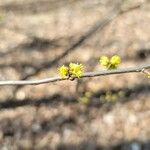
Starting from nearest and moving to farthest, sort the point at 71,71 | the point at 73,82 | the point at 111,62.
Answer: the point at 71,71 < the point at 111,62 < the point at 73,82

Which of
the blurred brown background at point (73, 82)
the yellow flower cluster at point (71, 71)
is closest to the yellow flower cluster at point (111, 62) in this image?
the yellow flower cluster at point (71, 71)

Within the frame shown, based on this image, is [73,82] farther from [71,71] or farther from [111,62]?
[71,71]

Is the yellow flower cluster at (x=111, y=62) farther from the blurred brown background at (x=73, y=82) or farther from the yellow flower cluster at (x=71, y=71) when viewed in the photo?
the blurred brown background at (x=73, y=82)

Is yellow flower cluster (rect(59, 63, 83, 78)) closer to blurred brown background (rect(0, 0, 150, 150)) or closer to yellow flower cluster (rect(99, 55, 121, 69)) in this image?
yellow flower cluster (rect(99, 55, 121, 69))

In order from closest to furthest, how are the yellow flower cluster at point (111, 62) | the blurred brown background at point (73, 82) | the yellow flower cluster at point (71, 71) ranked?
the yellow flower cluster at point (71, 71), the yellow flower cluster at point (111, 62), the blurred brown background at point (73, 82)

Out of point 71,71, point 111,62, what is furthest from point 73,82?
point 71,71

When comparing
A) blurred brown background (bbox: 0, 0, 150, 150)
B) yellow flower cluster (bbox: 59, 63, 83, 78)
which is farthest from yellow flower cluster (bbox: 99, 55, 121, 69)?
blurred brown background (bbox: 0, 0, 150, 150)

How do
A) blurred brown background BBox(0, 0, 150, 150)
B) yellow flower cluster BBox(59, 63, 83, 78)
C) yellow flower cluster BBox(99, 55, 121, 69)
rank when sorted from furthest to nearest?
blurred brown background BBox(0, 0, 150, 150)
yellow flower cluster BBox(99, 55, 121, 69)
yellow flower cluster BBox(59, 63, 83, 78)

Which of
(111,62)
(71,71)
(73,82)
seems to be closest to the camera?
(71,71)

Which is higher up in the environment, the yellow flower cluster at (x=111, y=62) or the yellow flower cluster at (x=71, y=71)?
the yellow flower cluster at (x=111, y=62)
